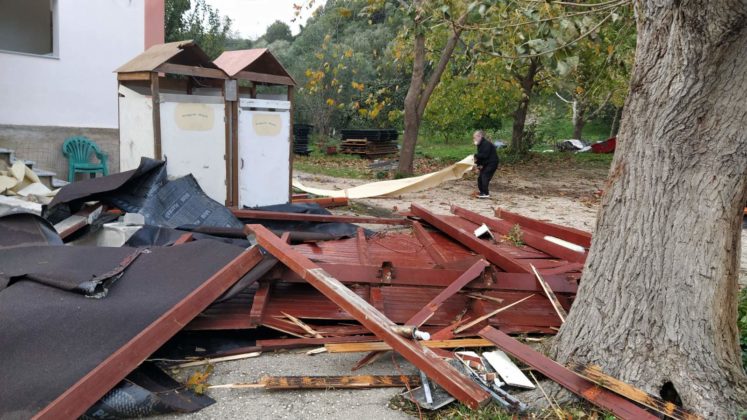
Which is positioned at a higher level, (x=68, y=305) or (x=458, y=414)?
(x=68, y=305)

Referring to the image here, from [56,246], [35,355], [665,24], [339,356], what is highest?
[665,24]

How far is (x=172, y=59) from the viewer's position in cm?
759

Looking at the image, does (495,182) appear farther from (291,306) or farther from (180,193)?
(291,306)

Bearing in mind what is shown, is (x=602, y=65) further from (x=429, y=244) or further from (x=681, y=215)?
(x=681, y=215)

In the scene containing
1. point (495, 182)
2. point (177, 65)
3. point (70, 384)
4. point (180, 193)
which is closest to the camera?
point (70, 384)

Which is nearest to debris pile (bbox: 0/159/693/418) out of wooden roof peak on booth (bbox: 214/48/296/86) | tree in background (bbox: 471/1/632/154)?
tree in background (bbox: 471/1/632/154)

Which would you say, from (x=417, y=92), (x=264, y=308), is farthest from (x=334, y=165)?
(x=264, y=308)

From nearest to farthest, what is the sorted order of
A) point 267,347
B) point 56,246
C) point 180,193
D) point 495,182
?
point 267,347 → point 56,246 → point 180,193 → point 495,182

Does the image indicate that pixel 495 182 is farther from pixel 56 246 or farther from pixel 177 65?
pixel 56 246

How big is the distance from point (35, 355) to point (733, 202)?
3.92m

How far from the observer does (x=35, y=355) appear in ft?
10.9

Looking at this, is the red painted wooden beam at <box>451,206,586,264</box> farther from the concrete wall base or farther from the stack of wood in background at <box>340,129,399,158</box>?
the stack of wood in background at <box>340,129,399,158</box>

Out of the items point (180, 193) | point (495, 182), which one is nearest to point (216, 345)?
point (180, 193)

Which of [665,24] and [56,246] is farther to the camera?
[56,246]
